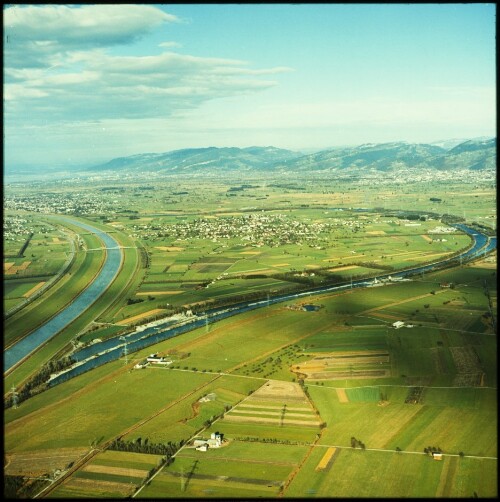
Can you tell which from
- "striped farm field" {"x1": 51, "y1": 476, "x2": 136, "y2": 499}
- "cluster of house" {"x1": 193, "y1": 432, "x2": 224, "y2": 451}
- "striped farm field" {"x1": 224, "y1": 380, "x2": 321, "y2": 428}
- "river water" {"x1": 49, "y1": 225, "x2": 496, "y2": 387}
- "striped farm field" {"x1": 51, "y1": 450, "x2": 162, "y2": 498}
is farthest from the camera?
"river water" {"x1": 49, "y1": 225, "x2": 496, "y2": 387}

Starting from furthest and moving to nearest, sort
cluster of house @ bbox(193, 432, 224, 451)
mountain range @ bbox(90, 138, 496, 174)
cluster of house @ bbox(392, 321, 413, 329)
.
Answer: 1. mountain range @ bbox(90, 138, 496, 174)
2. cluster of house @ bbox(392, 321, 413, 329)
3. cluster of house @ bbox(193, 432, 224, 451)

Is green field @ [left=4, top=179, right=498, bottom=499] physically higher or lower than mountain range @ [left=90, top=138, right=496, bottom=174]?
lower

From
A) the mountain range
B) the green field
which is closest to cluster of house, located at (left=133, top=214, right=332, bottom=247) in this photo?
the green field

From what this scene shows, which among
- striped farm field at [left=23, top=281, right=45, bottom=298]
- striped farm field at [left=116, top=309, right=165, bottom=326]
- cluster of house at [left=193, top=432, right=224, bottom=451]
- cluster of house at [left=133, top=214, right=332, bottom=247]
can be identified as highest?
cluster of house at [left=133, top=214, right=332, bottom=247]

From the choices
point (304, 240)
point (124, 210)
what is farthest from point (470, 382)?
point (124, 210)

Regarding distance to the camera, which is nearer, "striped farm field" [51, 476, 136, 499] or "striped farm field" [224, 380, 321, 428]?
"striped farm field" [51, 476, 136, 499]

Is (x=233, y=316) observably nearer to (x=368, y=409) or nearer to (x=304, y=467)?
(x=368, y=409)

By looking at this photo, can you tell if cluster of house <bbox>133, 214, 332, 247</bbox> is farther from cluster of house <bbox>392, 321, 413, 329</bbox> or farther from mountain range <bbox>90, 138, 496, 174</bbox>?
mountain range <bbox>90, 138, 496, 174</bbox>

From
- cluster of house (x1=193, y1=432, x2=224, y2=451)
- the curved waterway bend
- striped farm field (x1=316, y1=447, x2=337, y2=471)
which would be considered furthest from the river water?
striped farm field (x1=316, y1=447, x2=337, y2=471)

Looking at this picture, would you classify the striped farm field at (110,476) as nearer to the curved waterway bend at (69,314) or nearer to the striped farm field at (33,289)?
the curved waterway bend at (69,314)
